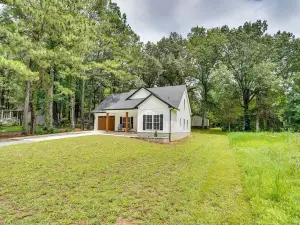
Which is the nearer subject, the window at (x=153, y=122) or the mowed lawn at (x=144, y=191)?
the mowed lawn at (x=144, y=191)

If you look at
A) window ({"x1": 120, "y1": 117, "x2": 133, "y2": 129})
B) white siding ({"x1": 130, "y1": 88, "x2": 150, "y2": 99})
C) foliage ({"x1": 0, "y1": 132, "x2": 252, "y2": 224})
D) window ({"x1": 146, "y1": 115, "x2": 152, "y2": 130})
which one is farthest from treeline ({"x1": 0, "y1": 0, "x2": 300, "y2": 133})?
foliage ({"x1": 0, "y1": 132, "x2": 252, "y2": 224})

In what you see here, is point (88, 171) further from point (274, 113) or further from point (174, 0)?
point (274, 113)

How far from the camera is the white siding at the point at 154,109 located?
1603 cm

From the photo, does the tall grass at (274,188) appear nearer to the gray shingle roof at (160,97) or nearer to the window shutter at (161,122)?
the window shutter at (161,122)

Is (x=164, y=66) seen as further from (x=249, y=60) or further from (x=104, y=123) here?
(x=104, y=123)

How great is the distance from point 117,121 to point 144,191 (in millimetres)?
16715

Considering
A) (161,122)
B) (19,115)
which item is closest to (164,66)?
(161,122)

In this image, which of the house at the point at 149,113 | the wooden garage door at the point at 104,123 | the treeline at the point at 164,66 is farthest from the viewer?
the wooden garage door at the point at 104,123

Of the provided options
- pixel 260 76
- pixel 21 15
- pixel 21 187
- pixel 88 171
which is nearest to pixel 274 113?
pixel 260 76

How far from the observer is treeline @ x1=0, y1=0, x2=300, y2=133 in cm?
1581

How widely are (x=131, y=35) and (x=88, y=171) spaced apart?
2736cm

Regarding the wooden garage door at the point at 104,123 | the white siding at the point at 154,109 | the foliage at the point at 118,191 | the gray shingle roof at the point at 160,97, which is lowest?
the foliage at the point at 118,191

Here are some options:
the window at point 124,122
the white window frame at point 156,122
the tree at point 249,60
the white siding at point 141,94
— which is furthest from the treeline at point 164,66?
the white window frame at point 156,122

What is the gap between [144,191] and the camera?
5145mm
